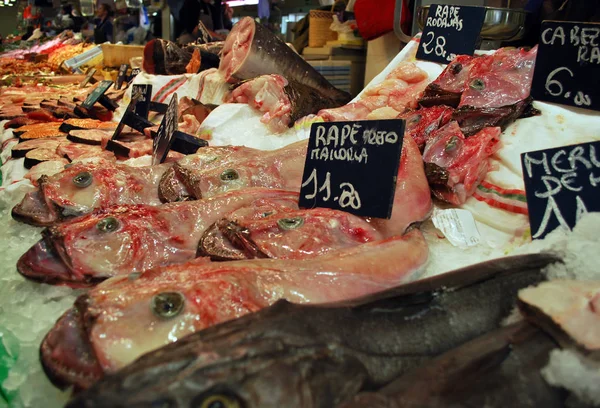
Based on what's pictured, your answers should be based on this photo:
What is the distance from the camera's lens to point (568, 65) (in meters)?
2.46

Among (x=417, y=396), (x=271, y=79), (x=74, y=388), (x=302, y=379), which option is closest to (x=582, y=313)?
(x=417, y=396)

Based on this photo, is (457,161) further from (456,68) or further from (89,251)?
(89,251)

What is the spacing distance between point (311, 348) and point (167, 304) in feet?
1.40

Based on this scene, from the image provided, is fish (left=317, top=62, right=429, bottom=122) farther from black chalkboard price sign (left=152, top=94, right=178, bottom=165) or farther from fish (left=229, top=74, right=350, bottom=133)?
black chalkboard price sign (left=152, top=94, right=178, bottom=165)

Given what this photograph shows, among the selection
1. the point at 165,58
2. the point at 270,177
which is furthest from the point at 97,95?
the point at 270,177

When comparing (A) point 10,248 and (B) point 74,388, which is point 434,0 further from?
(B) point 74,388

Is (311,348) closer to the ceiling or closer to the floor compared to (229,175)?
closer to the ceiling

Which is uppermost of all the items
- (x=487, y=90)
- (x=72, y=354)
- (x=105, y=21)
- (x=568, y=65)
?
(x=568, y=65)

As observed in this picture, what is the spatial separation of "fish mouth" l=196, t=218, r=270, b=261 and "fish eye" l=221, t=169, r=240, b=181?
2.05 feet

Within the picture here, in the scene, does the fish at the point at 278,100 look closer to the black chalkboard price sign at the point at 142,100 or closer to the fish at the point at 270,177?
the black chalkboard price sign at the point at 142,100

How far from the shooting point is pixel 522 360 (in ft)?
3.62

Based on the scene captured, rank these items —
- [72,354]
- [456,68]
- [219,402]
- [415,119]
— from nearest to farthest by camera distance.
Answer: [219,402]
[72,354]
[415,119]
[456,68]

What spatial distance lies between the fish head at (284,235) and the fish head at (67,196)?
0.78 metres

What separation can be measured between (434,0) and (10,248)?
5.18 m
